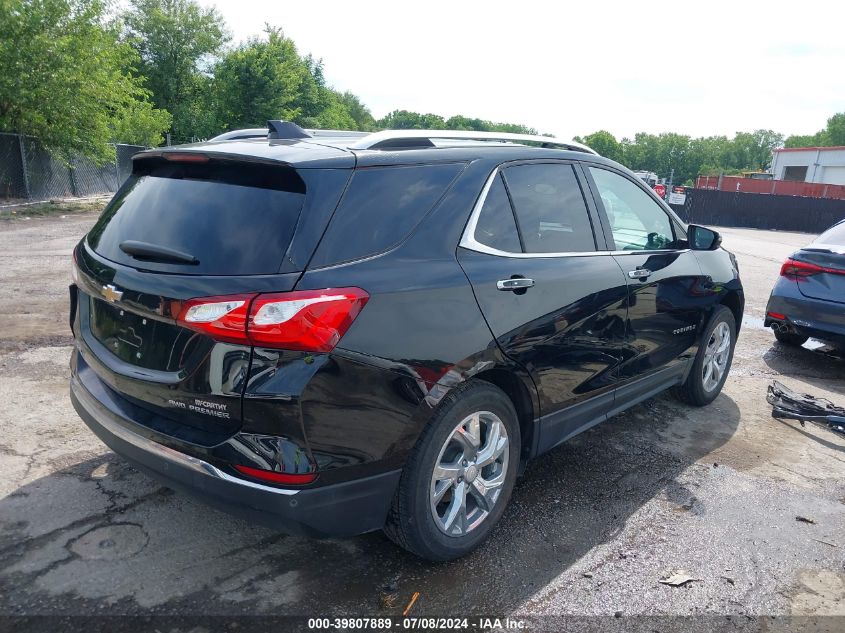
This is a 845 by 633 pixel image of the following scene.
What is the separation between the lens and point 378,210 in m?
2.64

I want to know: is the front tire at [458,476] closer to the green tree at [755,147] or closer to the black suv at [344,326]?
the black suv at [344,326]

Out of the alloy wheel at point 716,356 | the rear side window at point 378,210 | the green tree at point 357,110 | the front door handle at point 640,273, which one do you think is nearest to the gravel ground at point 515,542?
the alloy wheel at point 716,356

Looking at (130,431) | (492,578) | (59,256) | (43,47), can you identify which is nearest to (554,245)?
(492,578)

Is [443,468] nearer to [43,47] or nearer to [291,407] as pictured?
[291,407]

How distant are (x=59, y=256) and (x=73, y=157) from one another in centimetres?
1360

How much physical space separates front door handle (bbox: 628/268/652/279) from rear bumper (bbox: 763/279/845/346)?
10.0 feet

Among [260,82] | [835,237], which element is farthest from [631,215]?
[260,82]

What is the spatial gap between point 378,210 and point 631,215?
2.24 metres

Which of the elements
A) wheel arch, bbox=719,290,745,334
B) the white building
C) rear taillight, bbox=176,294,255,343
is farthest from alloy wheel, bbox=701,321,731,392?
the white building

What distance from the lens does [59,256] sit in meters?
10.2

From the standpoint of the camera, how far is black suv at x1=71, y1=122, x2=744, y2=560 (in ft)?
7.74

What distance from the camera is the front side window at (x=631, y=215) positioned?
13.1 ft

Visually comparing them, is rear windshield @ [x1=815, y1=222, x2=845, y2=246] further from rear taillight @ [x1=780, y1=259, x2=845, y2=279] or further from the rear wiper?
the rear wiper

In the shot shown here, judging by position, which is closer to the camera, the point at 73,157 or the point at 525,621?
the point at 525,621
